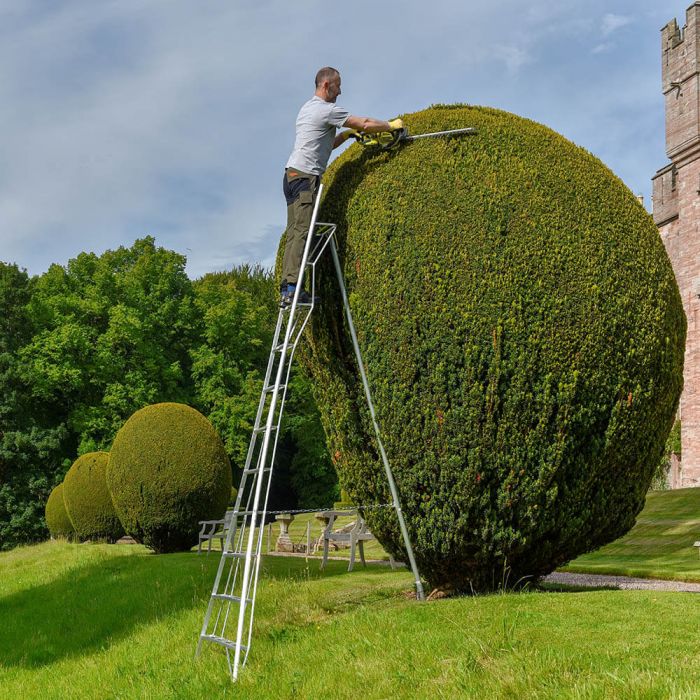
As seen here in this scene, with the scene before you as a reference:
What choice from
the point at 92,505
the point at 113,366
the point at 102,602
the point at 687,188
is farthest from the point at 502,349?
the point at 113,366

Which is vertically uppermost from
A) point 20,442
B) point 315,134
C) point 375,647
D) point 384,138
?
point 384,138

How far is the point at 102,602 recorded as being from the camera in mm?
11914

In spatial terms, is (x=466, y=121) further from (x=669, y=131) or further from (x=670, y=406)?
(x=669, y=131)

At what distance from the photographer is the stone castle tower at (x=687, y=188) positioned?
2469cm

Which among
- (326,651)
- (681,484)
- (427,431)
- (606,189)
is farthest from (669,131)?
(326,651)

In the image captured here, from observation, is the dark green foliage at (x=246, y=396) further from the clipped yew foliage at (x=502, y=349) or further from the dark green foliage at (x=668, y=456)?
the clipped yew foliage at (x=502, y=349)

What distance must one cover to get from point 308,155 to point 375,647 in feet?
14.3

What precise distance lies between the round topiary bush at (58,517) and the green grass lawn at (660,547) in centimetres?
1821

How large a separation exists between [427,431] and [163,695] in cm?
300

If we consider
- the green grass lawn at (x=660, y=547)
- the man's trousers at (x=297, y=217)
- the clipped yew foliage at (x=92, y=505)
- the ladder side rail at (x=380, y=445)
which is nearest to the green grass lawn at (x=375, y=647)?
the ladder side rail at (x=380, y=445)

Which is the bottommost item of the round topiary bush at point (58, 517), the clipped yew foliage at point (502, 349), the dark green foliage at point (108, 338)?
the round topiary bush at point (58, 517)

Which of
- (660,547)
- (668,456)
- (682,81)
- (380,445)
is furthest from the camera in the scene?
(668,456)

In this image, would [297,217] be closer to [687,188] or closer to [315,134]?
[315,134]

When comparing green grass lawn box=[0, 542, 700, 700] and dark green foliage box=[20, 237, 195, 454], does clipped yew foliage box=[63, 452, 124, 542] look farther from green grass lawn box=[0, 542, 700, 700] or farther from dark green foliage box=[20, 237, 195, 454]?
green grass lawn box=[0, 542, 700, 700]
